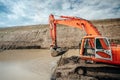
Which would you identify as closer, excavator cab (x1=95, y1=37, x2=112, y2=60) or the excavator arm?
excavator cab (x1=95, y1=37, x2=112, y2=60)

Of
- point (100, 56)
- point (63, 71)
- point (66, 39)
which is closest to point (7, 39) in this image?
point (66, 39)

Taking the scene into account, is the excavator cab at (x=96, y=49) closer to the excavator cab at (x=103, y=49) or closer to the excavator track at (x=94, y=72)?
the excavator cab at (x=103, y=49)

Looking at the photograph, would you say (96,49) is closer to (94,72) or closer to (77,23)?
(94,72)

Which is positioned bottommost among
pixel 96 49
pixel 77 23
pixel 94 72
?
pixel 94 72

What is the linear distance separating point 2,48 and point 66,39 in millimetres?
11349

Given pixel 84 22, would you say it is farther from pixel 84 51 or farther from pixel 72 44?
pixel 72 44

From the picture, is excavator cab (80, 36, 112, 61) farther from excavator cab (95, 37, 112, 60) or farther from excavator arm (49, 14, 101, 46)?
excavator arm (49, 14, 101, 46)

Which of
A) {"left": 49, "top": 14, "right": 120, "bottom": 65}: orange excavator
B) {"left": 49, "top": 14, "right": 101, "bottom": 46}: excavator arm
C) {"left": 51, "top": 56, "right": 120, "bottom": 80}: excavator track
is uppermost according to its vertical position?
{"left": 49, "top": 14, "right": 101, "bottom": 46}: excavator arm

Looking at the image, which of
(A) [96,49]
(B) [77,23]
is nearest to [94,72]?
(A) [96,49]

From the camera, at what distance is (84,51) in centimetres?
895

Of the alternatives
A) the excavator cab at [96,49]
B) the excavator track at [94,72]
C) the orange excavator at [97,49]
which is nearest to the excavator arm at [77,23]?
the orange excavator at [97,49]

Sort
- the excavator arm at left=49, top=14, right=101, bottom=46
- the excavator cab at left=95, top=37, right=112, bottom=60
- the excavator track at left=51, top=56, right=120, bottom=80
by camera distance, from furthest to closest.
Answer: the excavator arm at left=49, top=14, right=101, bottom=46
the excavator cab at left=95, top=37, right=112, bottom=60
the excavator track at left=51, top=56, right=120, bottom=80

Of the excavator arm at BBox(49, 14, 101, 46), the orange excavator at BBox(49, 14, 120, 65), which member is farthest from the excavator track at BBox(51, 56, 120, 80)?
the excavator arm at BBox(49, 14, 101, 46)

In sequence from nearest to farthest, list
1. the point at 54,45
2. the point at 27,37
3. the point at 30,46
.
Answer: the point at 54,45, the point at 30,46, the point at 27,37
